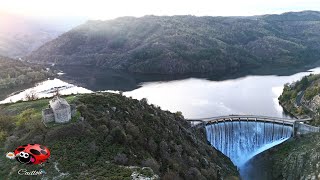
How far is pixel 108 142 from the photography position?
123ft

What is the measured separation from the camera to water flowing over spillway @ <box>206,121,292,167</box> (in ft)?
227

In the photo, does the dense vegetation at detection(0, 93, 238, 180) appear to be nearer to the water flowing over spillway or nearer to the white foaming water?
the water flowing over spillway

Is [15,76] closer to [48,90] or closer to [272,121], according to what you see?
[48,90]

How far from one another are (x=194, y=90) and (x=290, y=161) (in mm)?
69722

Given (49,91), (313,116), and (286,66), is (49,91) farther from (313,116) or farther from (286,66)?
(286,66)

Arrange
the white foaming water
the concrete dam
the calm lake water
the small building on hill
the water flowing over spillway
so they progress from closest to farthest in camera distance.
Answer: the small building on hill
the concrete dam
the water flowing over spillway
the calm lake water
the white foaming water

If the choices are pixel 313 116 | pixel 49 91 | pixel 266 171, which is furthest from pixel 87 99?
pixel 49 91

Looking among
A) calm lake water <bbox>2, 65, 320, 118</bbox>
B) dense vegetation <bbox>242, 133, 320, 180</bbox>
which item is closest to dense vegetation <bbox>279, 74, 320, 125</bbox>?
calm lake water <bbox>2, 65, 320, 118</bbox>

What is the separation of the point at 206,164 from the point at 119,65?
499 feet

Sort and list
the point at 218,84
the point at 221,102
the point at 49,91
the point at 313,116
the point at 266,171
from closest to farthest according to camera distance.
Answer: the point at 266,171 → the point at 313,116 → the point at 221,102 → the point at 49,91 → the point at 218,84

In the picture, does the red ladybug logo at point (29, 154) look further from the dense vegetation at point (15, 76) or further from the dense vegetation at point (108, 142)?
the dense vegetation at point (15, 76)

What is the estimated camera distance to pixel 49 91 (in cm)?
12012

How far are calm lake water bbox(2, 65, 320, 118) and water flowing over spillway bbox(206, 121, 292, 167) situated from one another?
20317 mm

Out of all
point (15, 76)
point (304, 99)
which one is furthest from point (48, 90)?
point (304, 99)
